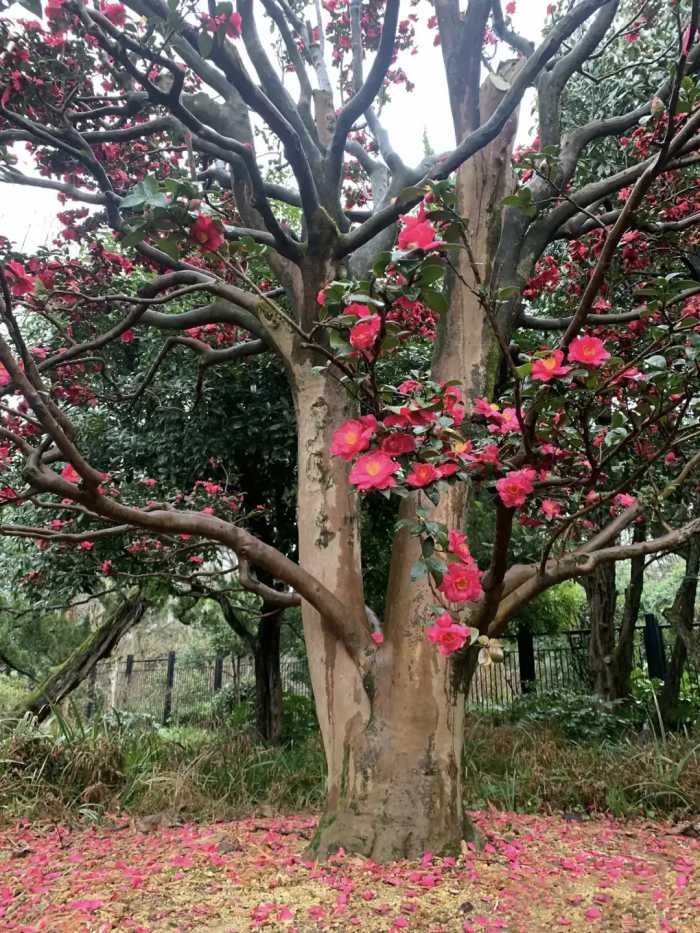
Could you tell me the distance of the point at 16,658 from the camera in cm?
1081

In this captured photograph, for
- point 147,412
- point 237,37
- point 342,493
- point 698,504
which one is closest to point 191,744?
point 147,412

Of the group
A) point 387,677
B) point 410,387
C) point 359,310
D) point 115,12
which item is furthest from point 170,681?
point 359,310

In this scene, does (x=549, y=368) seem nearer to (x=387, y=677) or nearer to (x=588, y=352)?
(x=588, y=352)

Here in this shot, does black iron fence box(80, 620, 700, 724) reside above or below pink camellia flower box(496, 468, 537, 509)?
below

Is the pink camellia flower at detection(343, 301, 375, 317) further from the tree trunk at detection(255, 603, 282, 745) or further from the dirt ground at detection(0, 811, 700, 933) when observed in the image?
the tree trunk at detection(255, 603, 282, 745)

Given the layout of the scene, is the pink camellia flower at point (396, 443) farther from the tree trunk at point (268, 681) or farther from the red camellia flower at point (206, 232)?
the tree trunk at point (268, 681)

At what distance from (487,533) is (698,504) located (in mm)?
2224

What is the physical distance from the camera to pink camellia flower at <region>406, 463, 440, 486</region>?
65.3 inches

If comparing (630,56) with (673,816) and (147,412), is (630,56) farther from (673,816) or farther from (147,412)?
(673,816)

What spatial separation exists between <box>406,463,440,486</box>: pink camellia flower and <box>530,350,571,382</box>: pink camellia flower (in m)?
0.36

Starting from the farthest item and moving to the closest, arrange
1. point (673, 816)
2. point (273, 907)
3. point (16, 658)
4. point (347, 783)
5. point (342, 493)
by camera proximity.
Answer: point (16, 658) < point (673, 816) < point (342, 493) < point (347, 783) < point (273, 907)

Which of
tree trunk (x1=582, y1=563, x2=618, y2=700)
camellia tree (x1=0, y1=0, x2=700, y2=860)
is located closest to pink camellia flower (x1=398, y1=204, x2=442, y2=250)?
→ camellia tree (x1=0, y1=0, x2=700, y2=860)

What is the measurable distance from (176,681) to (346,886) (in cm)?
1052

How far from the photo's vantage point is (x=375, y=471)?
64.9 inches
